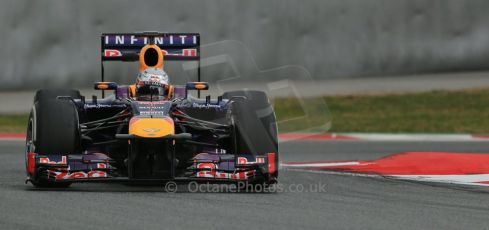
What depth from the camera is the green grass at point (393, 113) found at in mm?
20250

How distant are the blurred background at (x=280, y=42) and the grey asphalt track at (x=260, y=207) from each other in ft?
30.6

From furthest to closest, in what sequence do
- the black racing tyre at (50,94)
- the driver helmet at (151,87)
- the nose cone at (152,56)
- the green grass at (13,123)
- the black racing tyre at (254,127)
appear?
the green grass at (13,123)
the nose cone at (152,56)
the driver helmet at (151,87)
the black racing tyre at (50,94)
the black racing tyre at (254,127)

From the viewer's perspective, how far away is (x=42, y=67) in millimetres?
20875

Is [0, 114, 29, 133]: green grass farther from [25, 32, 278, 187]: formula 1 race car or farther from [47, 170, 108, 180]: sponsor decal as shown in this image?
[47, 170, 108, 180]: sponsor decal

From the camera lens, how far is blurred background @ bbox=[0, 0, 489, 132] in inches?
818

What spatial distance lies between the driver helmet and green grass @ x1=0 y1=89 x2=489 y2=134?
792cm

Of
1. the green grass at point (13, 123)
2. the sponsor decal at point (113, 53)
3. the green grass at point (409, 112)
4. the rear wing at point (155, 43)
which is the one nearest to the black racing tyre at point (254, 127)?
the rear wing at point (155, 43)

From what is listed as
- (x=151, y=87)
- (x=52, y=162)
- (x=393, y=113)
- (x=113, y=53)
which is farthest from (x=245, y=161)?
(x=393, y=113)

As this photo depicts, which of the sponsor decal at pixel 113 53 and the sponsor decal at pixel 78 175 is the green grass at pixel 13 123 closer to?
the sponsor decal at pixel 113 53

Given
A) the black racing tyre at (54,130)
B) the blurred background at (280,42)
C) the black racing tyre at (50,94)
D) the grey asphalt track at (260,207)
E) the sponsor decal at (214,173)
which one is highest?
the blurred background at (280,42)

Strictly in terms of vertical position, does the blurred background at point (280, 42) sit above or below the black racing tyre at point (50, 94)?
above

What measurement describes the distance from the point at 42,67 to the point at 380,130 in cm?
613

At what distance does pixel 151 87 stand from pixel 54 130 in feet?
4.25

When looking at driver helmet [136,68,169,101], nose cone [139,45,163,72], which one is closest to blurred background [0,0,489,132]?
nose cone [139,45,163,72]
